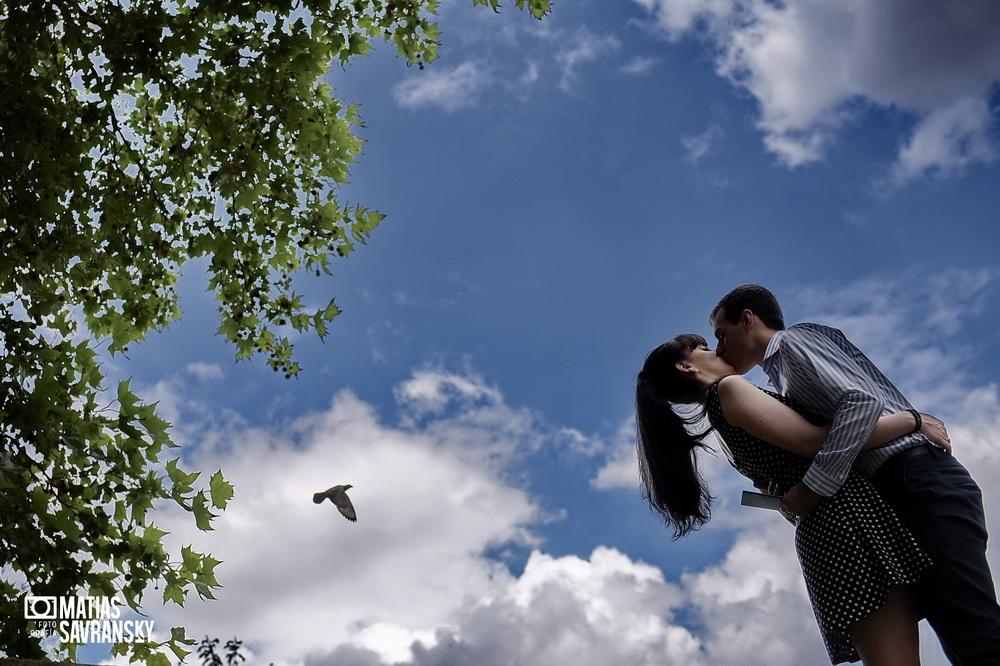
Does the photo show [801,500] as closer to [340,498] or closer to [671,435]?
[671,435]

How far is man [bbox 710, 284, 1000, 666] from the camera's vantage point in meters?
2.37

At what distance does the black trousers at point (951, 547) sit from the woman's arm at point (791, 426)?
11 cm

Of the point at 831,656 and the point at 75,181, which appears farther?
the point at 75,181

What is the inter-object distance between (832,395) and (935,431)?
0.40 m

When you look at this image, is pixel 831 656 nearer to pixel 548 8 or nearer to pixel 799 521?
pixel 799 521

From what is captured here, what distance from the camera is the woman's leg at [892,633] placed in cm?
242

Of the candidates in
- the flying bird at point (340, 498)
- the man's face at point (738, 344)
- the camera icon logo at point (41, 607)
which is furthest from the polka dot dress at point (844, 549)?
the camera icon logo at point (41, 607)

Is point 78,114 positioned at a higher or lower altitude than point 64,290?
higher

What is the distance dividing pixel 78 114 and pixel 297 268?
5.58ft

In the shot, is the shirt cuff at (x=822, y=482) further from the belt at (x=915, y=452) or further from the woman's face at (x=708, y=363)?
the woman's face at (x=708, y=363)

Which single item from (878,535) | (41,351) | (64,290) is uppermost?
(64,290)

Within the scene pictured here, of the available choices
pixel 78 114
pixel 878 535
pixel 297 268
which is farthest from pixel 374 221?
pixel 878 535

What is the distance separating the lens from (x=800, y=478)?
2738 mm

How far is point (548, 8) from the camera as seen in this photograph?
5051mm
